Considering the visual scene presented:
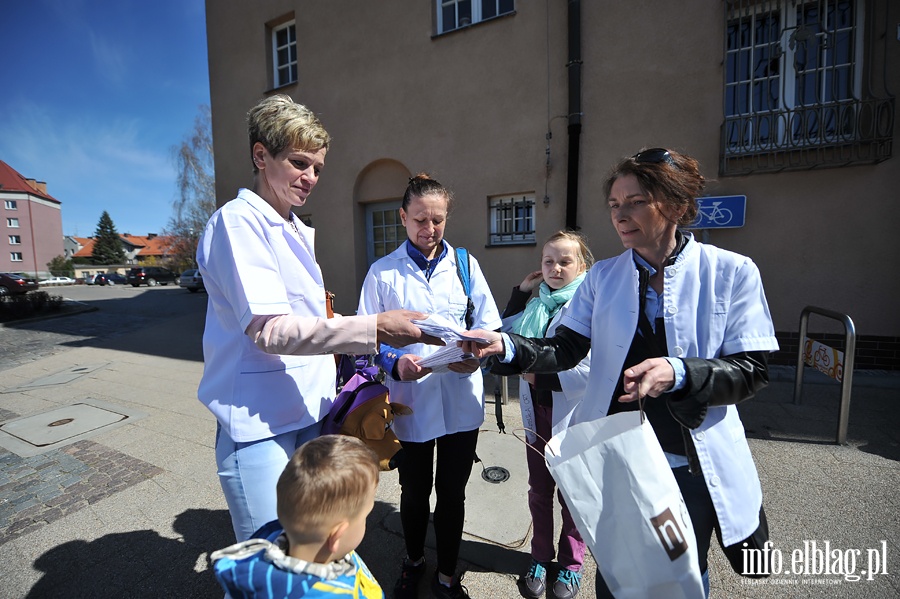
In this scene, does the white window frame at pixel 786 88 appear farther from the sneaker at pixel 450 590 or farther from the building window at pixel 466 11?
the sneaker at pixel 450 590

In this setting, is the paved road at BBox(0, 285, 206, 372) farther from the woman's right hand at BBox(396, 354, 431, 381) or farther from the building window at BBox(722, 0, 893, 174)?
the building window at BBox(722, 0, 893, 174)

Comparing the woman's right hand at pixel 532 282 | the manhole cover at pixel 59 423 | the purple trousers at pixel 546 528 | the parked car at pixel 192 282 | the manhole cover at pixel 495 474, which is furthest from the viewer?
the parked car at pixel 192 282

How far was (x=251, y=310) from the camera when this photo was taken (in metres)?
1.32

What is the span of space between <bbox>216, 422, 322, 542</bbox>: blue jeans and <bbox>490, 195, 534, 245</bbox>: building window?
265 inches

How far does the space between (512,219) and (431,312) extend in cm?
603

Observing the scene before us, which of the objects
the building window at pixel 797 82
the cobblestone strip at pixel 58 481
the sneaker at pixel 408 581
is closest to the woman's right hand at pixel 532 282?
the sneaker at pixel 408 581

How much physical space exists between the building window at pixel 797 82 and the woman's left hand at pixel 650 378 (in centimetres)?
629

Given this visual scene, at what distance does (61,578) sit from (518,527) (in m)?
2.72

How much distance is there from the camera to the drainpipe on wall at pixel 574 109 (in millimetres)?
6840

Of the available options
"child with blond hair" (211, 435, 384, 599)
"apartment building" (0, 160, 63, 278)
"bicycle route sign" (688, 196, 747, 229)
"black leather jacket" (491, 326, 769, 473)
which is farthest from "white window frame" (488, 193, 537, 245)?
→ "apartment building" (0, 160, 63, 278)

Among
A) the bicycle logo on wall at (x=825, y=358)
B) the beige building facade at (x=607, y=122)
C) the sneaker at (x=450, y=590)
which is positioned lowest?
the sneaker at (x=450, y=590)

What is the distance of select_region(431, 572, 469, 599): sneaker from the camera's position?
2.18 meters

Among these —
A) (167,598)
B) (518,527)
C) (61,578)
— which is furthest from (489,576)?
(61,578)

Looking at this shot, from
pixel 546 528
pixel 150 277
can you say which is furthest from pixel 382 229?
pixel 150 277
